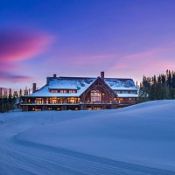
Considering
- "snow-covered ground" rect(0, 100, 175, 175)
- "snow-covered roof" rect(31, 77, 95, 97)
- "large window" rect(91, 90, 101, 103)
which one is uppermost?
"snow-covered roof" rect(31, 77, 95, 97)

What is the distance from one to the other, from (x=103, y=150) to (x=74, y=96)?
67409mm

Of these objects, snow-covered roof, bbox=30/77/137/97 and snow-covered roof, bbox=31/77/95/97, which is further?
snow-covered roof, bbox=30/77/137/97

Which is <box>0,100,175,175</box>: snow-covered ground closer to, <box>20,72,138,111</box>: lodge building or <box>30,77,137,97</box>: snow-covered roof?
<box>20,72,138,111</box>: lodge building

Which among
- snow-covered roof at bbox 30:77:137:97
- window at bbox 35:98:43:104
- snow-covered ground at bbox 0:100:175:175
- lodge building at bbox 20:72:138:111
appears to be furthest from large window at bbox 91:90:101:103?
snow-covered ground at bbox 0:100:175:175

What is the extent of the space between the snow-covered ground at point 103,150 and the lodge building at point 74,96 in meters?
59.2

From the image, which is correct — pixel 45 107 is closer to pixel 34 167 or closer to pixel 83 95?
pixel 83 95

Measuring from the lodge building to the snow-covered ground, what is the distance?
5924cm

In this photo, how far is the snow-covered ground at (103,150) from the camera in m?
9.18

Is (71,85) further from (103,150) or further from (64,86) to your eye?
(103,150)

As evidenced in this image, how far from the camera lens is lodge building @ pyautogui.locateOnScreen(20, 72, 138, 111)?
254 feet

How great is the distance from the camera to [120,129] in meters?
15.3

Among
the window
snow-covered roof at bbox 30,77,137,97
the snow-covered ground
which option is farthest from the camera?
snow-covered roof at bbox 30,77,137,97

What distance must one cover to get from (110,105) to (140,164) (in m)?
71.6

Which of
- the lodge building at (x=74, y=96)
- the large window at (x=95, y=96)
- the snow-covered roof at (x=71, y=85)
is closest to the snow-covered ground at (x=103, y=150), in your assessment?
the lodge building at (x=74, y=96)
